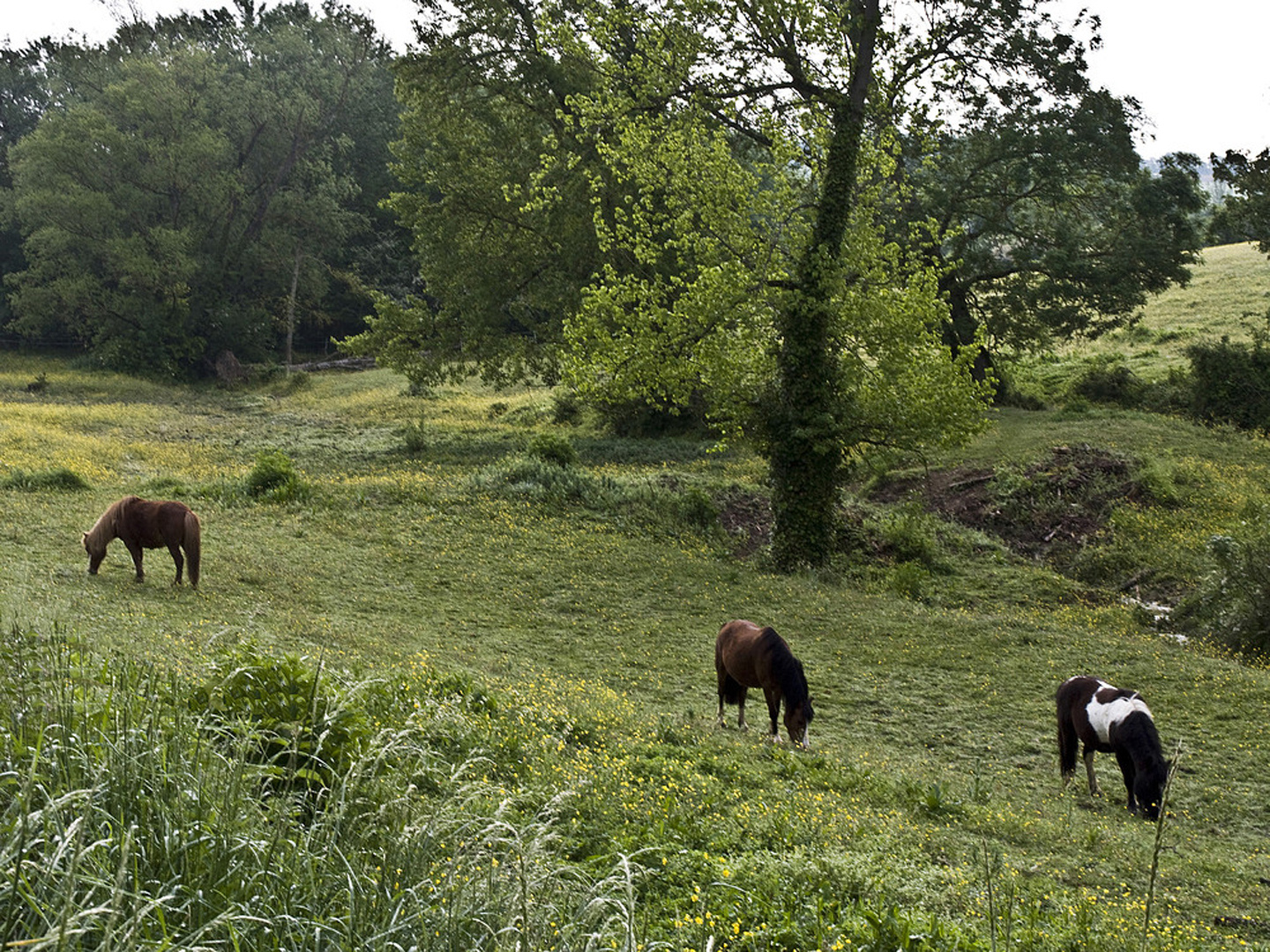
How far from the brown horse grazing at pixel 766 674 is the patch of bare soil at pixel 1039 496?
42.0 ft

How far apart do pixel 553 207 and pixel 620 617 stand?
2123cm

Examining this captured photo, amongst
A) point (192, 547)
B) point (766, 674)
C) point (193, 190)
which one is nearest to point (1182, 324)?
point (766, 674)

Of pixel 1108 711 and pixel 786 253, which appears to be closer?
pixel 1108 711

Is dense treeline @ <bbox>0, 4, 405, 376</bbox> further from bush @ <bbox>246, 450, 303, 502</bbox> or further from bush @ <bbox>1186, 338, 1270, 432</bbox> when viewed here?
bush @ <bbox>1186, 338, 1270, 432</bbox>

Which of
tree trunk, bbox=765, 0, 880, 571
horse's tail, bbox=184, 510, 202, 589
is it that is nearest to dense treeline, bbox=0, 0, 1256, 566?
tree trunk, bbox=765, 0, 880, 571

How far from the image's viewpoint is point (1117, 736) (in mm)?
9422

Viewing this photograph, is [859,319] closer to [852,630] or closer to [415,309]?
[852,630]

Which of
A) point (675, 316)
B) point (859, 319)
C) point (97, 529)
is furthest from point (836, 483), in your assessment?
point (97, 529)

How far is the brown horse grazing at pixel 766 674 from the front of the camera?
34.1 feet

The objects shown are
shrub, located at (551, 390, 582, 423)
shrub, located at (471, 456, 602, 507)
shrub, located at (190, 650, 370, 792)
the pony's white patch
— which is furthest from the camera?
shrub, located at (551, 390, 582, 423)

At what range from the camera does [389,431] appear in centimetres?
3712

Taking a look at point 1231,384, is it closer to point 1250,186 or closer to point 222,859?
point 1250,186

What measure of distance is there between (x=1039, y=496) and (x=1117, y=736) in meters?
15.2

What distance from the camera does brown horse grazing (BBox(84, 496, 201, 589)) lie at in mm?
14117
